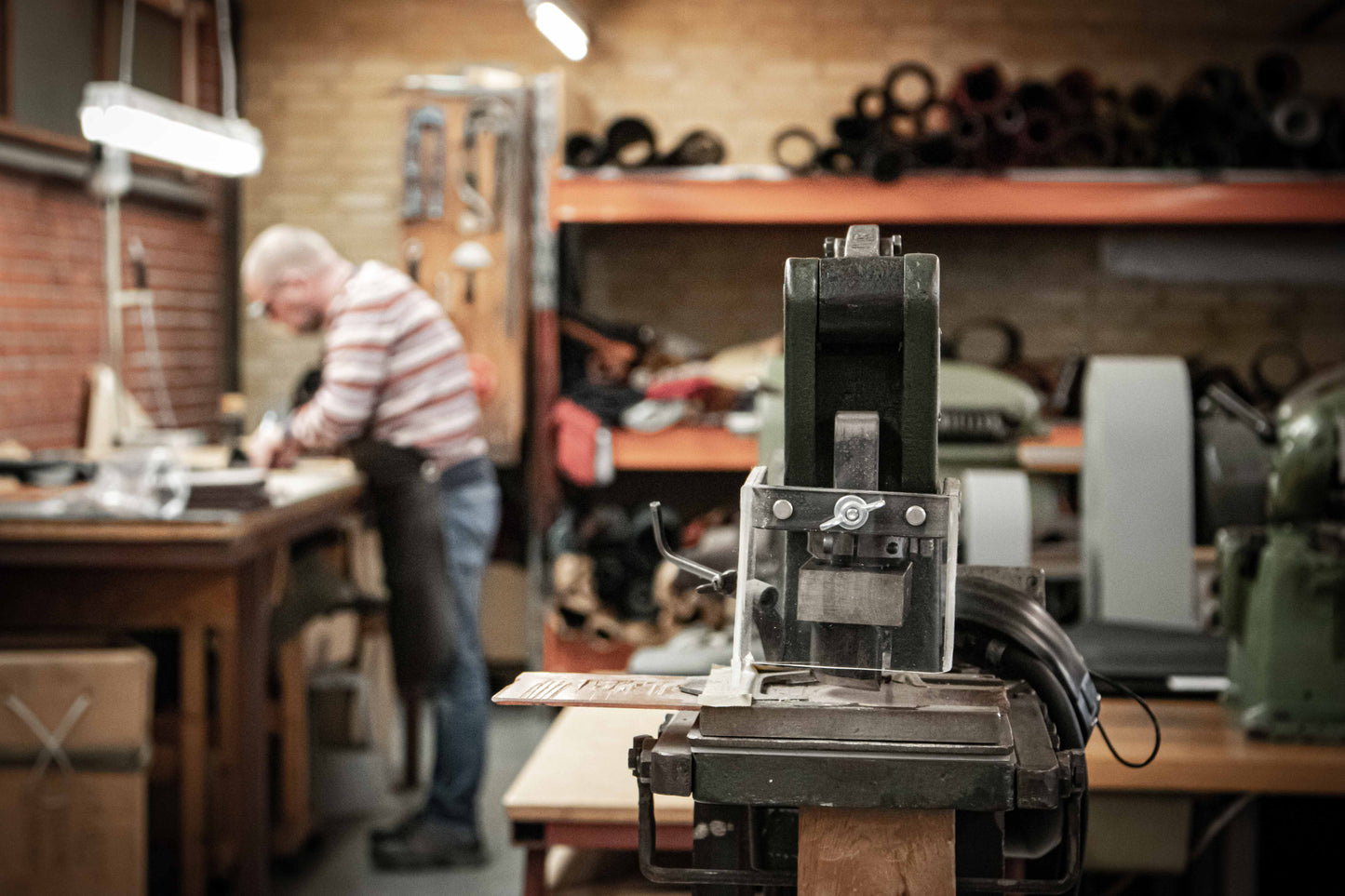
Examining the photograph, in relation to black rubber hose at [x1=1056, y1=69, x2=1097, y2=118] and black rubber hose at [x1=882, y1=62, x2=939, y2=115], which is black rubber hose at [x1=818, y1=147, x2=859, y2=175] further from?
black rubber hose at [x1=1056, y1=69, x2=1097, y2=118]

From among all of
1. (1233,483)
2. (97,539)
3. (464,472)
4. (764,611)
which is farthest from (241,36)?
(764,611)

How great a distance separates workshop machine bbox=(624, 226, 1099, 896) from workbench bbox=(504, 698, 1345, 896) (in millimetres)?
492

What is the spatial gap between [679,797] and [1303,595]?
3.55 ft

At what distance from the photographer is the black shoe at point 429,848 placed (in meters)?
3.40

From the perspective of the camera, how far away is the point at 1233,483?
2502 millimetres

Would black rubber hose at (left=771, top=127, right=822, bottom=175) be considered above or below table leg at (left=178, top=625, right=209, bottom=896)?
above

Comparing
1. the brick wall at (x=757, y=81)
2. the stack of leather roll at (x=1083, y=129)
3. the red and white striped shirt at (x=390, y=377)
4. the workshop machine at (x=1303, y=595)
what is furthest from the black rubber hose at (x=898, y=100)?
the workshop machine at (x=1303, y=595)

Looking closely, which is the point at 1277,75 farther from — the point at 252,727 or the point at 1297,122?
the point at 252,727

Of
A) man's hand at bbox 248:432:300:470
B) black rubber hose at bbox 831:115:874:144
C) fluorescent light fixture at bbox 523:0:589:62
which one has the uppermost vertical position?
fluorescent light fixture at bbox 523:0:589:62

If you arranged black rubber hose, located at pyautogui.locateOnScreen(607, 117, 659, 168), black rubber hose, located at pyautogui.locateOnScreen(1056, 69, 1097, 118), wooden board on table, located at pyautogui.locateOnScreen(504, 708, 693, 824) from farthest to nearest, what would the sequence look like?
black rubber hose, located at pyautogui.locateOnScreen(607, 117, 659, 168)
black rubber hose, located at pyautogui.locateOnScreen(1056, 69, 1097, 118)
wooden board on table, located at pyautogui.locateOnScreen(504, 708, 693, 824)

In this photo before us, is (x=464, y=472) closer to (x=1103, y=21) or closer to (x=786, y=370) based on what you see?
(x=786, y=370)

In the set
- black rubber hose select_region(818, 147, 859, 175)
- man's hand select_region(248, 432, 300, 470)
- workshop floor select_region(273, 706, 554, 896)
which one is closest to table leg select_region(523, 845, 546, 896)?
workshop floor select_region(273, 706, 554, 896)

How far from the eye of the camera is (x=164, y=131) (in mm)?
3414

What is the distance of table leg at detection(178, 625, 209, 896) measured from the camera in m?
2.88
